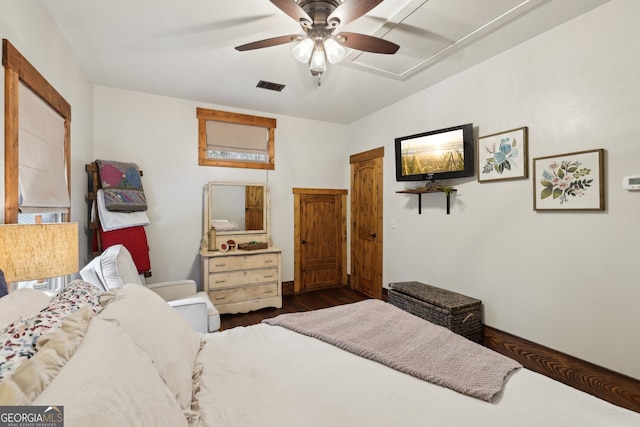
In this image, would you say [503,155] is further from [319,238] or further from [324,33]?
[319,238]

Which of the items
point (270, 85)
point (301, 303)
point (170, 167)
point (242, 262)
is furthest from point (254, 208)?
point (270, 85)

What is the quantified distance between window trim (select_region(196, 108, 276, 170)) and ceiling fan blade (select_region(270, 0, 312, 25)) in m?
2.53

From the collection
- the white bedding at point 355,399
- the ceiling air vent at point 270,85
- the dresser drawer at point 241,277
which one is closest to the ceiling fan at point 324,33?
the ceiling air vent at point 270,85

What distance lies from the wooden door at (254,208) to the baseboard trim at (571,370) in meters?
3.07

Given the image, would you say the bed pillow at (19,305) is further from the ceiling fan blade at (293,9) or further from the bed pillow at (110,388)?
the ceiling fan blade at (293,9)

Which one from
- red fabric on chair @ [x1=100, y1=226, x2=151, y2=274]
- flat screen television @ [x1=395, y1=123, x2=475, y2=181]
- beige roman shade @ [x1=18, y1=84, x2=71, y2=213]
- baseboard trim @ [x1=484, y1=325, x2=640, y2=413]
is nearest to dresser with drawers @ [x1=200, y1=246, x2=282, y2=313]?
red fabric on chair @ [x1=100, y1=226, x2=151, y2=274]

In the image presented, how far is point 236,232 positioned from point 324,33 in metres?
2.85

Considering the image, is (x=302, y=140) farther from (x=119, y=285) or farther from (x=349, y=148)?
(x=119, y=285)

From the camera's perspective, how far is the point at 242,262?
363 cm

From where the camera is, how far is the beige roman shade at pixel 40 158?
1.67m

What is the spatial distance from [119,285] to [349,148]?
12.6 feet

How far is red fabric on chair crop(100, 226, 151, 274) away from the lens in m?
2.99

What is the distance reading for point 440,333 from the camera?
1609mm

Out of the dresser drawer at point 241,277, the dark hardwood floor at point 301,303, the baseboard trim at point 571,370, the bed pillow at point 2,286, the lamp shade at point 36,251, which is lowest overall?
the dark hardwood floor at point 301,303
